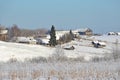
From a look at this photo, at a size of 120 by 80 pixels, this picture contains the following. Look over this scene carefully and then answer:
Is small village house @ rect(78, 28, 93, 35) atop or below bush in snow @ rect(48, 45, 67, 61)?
below

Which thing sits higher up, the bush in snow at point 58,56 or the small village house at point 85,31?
the bush in snow at point 58,56

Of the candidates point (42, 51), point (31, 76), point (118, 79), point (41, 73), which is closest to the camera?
point (118, 79)

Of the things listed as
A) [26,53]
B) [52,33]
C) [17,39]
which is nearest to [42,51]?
[26,53]

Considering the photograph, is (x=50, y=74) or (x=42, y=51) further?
(x=42, y=51)

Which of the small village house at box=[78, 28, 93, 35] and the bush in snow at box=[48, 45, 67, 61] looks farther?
the small village house at box=[78, 28, 93, 35]

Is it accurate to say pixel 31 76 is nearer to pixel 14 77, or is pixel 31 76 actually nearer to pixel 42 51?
pixel 14 77

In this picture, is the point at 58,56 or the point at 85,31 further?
the point at 85,31

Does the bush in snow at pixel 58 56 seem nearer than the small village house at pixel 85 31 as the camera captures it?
Yes

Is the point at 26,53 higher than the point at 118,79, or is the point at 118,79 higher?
the point at 118,79

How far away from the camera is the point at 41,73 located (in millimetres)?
18016

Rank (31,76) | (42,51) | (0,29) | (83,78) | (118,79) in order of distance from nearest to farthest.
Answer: (118,79) < (83,78) < (31,76) < (42,51) < (0,29)

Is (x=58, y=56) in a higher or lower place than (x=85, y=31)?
higher

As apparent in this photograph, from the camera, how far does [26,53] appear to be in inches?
2926

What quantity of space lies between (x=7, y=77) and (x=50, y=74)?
2.12 metres
